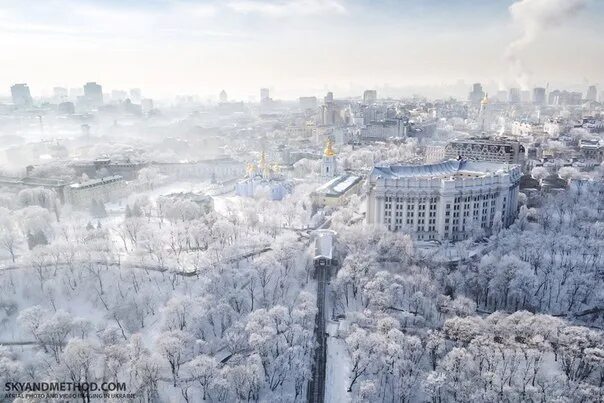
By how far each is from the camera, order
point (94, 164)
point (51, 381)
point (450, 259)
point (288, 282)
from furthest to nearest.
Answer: point (94, 164), point (450, 259), point (288, 282), point (51, 381)

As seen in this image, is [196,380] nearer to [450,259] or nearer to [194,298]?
[194,298]

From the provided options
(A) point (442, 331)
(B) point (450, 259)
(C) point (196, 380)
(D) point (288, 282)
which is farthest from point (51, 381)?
(B) point (450, 259)

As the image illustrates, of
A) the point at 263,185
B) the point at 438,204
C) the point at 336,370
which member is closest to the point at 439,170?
the point at 438,204

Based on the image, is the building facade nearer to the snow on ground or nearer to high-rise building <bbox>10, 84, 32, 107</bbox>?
the snow on ground

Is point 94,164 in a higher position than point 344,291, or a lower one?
higher

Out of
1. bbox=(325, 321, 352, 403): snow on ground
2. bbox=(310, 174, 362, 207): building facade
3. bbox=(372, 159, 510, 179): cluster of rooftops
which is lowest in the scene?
bbox=(325, 321, 352, 403): snow on ground

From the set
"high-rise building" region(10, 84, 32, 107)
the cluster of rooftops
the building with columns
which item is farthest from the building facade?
"high-rise building" region(10, 84, 32, 107)
